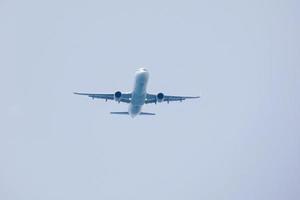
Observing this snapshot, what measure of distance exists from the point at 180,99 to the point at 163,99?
3701mm

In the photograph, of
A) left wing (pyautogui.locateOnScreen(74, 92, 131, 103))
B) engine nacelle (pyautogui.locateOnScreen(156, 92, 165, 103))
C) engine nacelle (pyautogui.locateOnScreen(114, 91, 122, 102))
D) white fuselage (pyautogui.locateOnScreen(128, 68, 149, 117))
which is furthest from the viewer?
engine nacelle (pyautogui.locateOnScreen(156, 92, 165, 103))

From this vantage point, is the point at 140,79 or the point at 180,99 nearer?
the point at 140,79

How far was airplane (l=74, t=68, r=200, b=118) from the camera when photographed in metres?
83.6

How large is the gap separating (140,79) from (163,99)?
28.5 feet

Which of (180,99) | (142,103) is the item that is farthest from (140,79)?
(180,99)

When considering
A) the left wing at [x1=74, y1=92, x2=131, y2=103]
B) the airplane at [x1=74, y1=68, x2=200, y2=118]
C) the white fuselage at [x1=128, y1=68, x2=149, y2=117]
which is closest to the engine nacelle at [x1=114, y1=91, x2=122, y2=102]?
the airplane at [x1=74, y1=68, x2=200, y2=118]

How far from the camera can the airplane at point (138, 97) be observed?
83.6 m

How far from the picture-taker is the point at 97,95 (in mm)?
90438

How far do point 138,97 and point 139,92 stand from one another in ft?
4.43

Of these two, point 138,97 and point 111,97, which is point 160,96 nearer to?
point 138,97

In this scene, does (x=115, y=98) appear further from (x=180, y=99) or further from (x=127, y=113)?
(x=180, y=99)

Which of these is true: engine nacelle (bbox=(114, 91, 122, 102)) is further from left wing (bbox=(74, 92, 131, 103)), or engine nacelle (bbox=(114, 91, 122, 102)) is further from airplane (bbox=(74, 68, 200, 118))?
left wing (bbox=(74, 92, 131, 103))

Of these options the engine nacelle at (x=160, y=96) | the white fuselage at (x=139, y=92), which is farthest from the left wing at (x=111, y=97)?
the engine nacelle at (x=160, y=96)

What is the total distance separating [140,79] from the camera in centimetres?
8331
